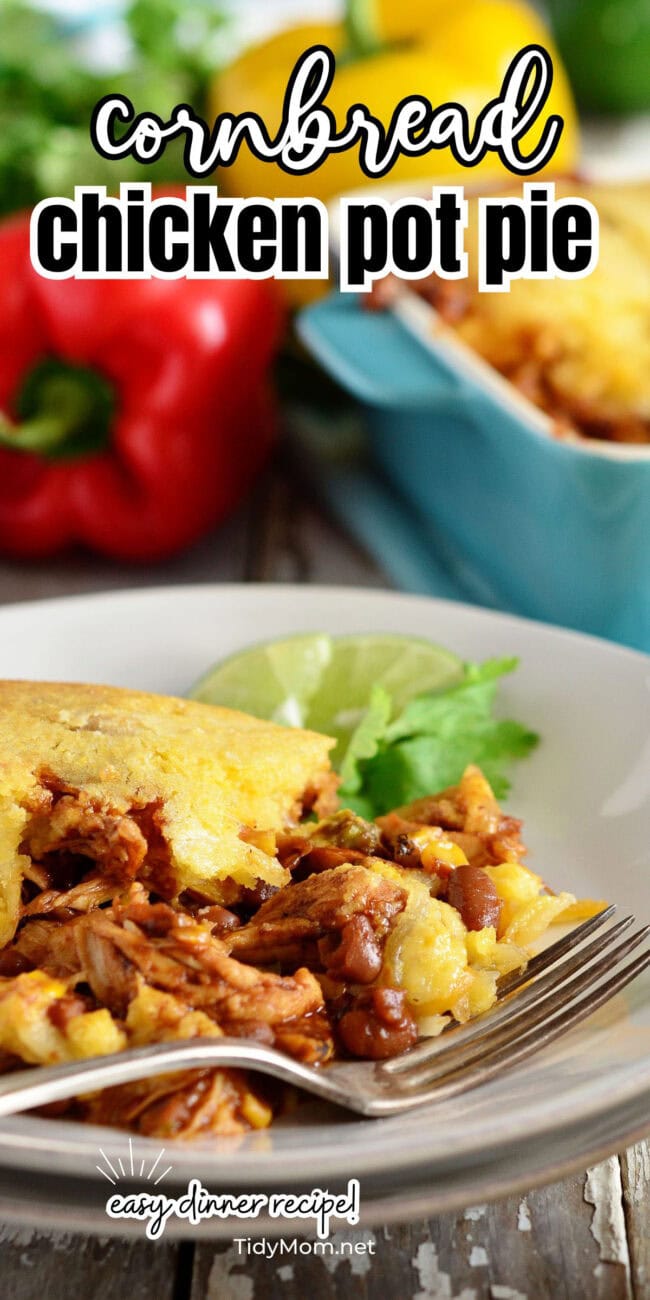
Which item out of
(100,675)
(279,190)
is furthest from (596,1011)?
(279,190)

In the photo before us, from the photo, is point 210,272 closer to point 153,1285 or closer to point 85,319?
point 85,319

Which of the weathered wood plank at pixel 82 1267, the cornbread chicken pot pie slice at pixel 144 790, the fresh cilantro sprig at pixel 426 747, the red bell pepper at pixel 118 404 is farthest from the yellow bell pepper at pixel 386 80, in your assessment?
the weathered wood plank at pixel 82 1267

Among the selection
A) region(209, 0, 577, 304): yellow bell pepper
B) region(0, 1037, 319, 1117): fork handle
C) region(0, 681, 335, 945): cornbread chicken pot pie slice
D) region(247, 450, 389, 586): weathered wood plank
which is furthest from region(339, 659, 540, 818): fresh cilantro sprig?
region(209, 0, 577, 304): yellow bell pepper

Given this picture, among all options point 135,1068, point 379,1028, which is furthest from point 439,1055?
point 135,1068

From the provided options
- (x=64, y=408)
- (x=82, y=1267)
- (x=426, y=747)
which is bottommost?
(x=82, y=1267)

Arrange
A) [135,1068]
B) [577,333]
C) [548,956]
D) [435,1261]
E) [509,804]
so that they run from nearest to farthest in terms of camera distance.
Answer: [135,1068], [435,1261], [548,956], [509,804], [577,333]

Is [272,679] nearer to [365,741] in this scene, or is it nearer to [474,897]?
[365,741]

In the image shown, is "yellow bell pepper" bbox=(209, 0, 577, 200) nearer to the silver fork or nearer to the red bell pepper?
the red bell pepper
